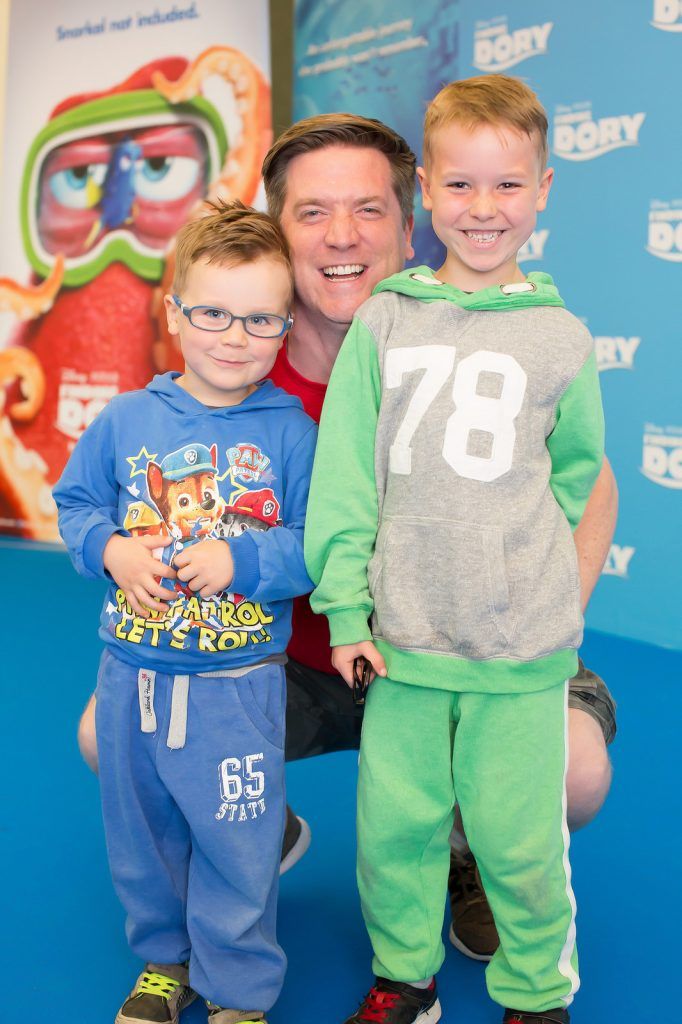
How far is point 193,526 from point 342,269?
2.08 feet

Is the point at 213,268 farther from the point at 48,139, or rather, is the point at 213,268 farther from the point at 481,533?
the point at 48,139

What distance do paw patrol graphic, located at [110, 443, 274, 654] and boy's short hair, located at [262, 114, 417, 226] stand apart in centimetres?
69

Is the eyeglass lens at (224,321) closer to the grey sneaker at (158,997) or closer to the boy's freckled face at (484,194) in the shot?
the boy's freckled face at (484,194)

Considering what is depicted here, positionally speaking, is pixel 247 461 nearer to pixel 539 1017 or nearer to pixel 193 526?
pixel 193 526

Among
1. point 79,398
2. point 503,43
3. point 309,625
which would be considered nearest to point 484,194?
point 309,625

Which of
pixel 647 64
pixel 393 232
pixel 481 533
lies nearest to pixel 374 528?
pixel 481 533

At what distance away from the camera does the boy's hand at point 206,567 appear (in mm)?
1389

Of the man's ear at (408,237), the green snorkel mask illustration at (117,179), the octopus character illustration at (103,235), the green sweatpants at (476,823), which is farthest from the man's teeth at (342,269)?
the green snorkel mask illustration at (117,179)

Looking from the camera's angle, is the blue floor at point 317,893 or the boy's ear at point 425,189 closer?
the boy's ear at point 425,189

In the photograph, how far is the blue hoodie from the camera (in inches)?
56.7

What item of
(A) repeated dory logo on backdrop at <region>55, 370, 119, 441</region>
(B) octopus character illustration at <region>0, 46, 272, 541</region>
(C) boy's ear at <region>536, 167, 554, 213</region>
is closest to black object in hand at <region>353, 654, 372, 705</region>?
(C) boy's ear at <region>536, 167, 554, 213</region>

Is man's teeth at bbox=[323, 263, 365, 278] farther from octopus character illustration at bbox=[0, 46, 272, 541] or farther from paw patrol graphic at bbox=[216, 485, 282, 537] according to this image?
Answer: octopus character illustration at bbox=[0, 46, 272, 541]

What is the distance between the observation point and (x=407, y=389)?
1.45 meters

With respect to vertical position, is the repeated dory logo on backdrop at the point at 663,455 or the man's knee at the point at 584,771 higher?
the repeated dory logo on backdrop at the point at 663,455
